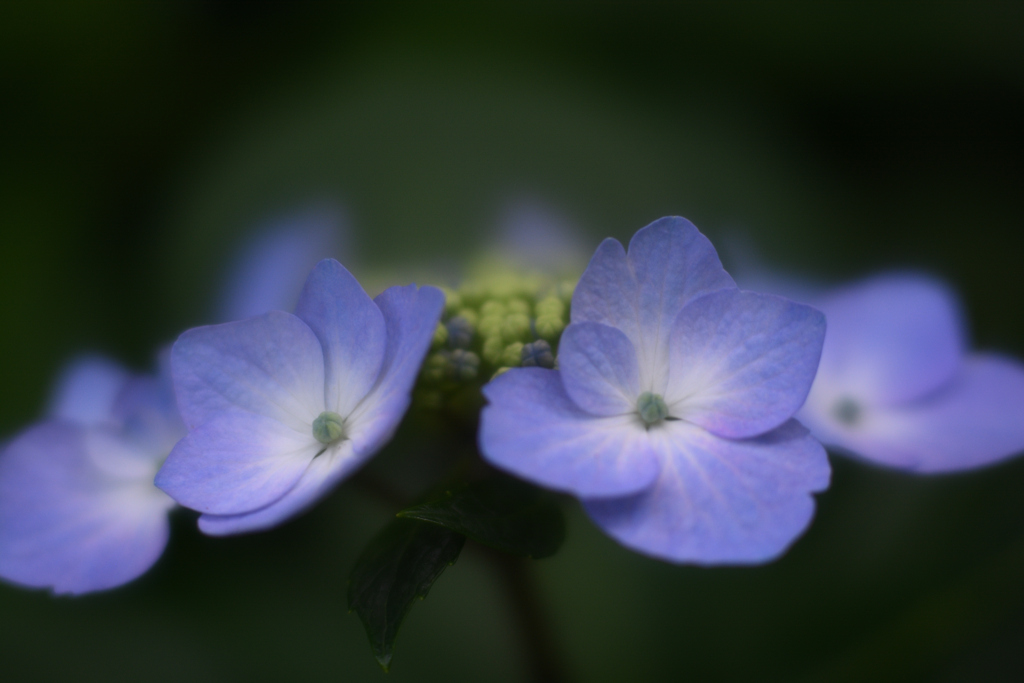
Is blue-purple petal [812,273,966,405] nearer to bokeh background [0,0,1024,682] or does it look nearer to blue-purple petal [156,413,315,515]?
bokeh background [0,0,1024,682]

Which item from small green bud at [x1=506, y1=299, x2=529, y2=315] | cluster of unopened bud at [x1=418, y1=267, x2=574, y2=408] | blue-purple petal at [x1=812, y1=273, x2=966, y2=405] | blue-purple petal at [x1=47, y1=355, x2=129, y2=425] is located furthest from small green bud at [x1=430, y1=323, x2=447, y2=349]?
blue-purple petal at [x1=812, y1=273, x2=966, y2=405]

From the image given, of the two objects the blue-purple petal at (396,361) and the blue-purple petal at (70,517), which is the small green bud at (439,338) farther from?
the blue-purple petal at (70,517)

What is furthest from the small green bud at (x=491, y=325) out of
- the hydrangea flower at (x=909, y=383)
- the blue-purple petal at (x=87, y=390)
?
the blue-purple petal at (x=87, y=390)

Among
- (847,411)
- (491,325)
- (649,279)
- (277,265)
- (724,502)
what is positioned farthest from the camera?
(277,265)

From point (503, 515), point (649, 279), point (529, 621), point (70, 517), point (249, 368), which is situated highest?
point (649, 279)

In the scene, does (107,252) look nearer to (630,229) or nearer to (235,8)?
(235,8)

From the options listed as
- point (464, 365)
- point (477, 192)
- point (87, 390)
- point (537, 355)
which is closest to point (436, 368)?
point (464, 365)

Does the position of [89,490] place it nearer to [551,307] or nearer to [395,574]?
[395,574]

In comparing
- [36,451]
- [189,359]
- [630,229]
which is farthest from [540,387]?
[630,229]
